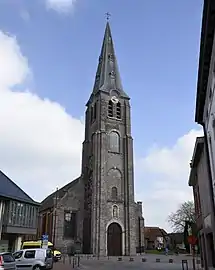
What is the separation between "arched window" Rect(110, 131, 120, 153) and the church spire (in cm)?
789

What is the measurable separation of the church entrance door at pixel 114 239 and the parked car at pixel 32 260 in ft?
81.4

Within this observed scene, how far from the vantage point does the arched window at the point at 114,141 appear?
169ft

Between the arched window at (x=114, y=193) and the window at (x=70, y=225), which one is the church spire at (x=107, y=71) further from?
the window at (x=70, y=225)

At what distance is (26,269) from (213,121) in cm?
1568

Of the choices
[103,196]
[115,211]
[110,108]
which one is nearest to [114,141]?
[110,108]

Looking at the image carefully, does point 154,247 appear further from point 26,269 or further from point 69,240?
point 26,269

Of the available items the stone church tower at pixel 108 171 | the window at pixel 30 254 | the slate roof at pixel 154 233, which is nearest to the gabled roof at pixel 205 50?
the window at pixel 30 254

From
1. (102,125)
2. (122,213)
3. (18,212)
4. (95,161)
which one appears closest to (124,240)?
(122,213)

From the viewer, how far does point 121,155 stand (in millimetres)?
51438

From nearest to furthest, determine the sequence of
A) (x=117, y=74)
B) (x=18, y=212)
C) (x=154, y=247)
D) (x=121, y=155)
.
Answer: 1. (x=18, y=212)
2. (x=121, y=155)
3. (x=117, y=74)
4. (x=154, y=247)

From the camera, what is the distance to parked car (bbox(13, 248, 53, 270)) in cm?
2089

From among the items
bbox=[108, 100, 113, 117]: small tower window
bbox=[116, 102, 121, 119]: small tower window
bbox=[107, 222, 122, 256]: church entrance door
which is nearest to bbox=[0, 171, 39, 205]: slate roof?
bbox=[107, 222, 122, 256]: church entrance door

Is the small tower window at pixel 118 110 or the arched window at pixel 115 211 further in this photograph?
the small tower window at pixel 118 110

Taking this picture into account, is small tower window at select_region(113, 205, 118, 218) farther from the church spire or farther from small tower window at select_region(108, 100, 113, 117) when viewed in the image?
the church spire
